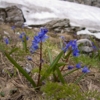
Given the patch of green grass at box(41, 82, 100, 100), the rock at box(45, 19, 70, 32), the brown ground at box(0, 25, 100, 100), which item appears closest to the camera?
the patch of green grass at box(41, 82, 100, 100)

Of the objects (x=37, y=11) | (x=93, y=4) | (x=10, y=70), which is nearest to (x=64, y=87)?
(x=10, y=70)

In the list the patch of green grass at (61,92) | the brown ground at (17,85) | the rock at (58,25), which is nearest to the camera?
the patch of green grass at (61,92)

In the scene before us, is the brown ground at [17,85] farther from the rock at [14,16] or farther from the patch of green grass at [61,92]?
the rock at [14,16]

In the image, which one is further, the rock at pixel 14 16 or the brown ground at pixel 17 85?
the rock at pixel 14 16

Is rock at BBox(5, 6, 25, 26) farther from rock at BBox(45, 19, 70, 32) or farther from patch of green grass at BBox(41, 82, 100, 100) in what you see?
patch of green grass at BBox(41, 82, 100, 100)

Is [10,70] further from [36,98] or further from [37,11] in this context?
[37,11]

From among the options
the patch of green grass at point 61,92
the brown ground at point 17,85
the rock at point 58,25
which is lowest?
the rock at point 58,25

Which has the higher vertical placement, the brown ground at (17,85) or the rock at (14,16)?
the brown ground at (17,85)

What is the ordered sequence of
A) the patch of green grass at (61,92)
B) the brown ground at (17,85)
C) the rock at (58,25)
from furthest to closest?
the rock at (58,25) → the brown ground at (17,85) → the patch of green grass at (61,92)

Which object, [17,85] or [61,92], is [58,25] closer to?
[17,85]

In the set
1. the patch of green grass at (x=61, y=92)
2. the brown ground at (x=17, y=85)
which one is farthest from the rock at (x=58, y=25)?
the patch of green grass at (x=61, y=92)

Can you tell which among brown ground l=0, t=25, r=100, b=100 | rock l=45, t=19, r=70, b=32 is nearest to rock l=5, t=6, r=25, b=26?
rock l=45, t=19, r=70, b=32

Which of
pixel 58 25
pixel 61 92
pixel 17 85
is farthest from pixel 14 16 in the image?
pixel 61 92
